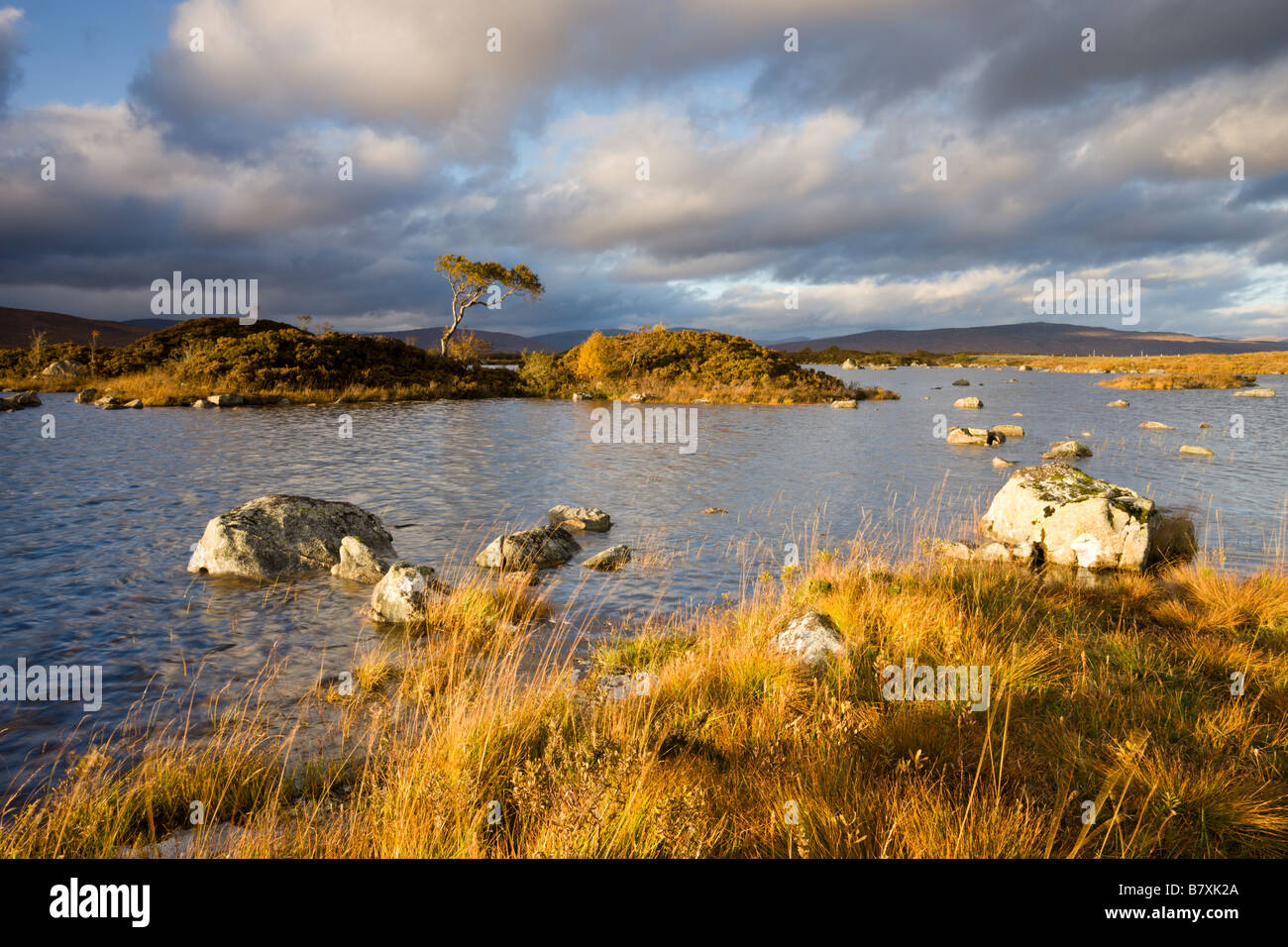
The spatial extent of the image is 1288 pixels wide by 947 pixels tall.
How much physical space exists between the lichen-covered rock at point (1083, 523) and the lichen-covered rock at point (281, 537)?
11502mm

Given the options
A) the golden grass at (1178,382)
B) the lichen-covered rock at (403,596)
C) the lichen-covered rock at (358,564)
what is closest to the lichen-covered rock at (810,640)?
the lichen-covered rock at (403,596)

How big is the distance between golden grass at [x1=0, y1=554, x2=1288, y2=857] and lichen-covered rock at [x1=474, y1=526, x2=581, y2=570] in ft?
9.17

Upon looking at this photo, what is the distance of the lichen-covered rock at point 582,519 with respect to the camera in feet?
44.5

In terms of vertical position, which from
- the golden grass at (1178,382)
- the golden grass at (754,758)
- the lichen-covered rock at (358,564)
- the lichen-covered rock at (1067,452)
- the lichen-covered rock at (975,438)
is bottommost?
the golden grass at (754,758)

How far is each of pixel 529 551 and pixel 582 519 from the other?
2.55 metres

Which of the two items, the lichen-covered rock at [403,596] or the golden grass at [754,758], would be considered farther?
the lichen-covered rock at [403,596]

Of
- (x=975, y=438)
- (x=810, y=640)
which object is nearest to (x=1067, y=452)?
(x=975, y=438)

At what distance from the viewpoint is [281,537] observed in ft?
35.3

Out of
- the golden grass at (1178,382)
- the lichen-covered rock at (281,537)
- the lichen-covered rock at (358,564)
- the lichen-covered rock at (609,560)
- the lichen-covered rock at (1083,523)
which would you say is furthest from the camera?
the golden grass at (1178,382)

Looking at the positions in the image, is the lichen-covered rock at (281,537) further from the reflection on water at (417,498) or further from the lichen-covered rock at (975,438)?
the lichen-covered rock at (975,438)

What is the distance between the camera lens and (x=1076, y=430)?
32.1 metres
